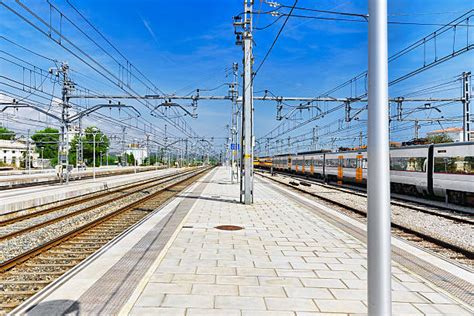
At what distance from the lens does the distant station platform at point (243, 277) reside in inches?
173

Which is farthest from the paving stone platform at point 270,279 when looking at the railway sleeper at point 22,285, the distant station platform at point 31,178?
the distant station platform at point 31,178

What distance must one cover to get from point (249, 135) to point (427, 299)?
10949 millimetres

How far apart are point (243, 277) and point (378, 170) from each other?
3154 millimetres

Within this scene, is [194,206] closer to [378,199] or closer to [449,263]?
[449,263]

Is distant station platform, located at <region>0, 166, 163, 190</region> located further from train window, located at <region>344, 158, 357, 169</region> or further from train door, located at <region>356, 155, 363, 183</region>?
train door, located at <region>356, 155, 363, 183</region>

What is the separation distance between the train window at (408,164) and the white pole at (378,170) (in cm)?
1744

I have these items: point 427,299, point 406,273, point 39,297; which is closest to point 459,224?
point 406,273

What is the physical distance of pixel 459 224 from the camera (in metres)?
11.8

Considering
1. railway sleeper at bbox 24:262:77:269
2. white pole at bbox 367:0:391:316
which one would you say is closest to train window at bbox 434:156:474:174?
white pole at bbox 367:0:391:316

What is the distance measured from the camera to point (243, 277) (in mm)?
5508

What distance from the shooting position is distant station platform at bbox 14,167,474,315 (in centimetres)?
438

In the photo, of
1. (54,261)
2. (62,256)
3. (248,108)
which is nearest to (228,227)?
(62,256)

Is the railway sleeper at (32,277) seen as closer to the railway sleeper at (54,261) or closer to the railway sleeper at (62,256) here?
the railway sleeper at (54,261)

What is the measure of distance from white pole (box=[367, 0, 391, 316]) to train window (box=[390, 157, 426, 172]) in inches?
686
